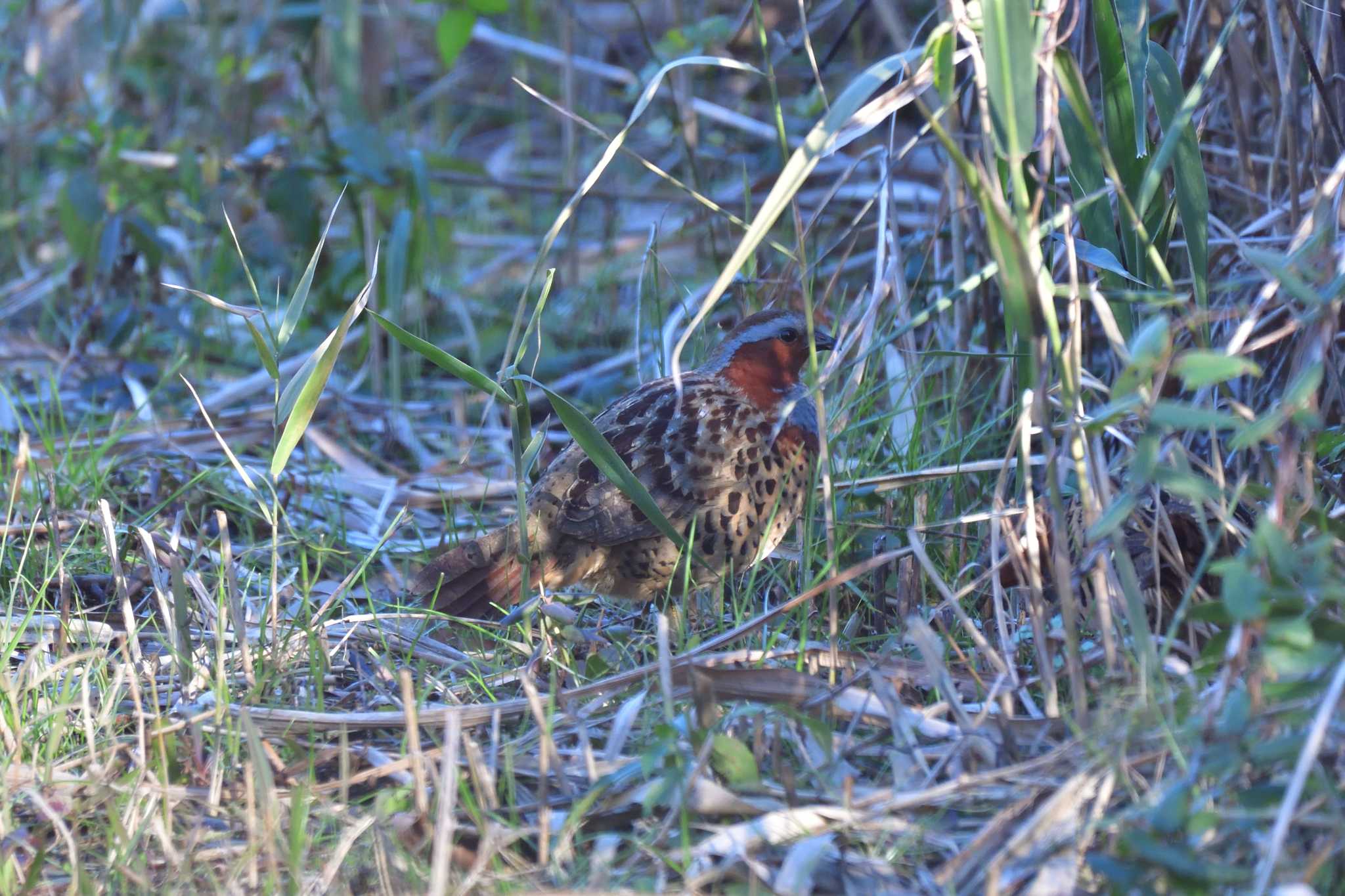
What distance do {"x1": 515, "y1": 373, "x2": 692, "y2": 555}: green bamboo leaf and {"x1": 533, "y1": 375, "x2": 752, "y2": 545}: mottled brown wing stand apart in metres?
0.46

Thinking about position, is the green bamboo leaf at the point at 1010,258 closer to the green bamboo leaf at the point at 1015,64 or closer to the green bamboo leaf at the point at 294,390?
the green bamboo leaf at the point at 1015,64

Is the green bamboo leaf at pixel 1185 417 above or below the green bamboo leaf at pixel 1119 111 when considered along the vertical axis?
below

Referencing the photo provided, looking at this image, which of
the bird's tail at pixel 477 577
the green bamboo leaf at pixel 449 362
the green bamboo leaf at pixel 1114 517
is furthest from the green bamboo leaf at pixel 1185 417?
the bird's tail at pixel 477 577

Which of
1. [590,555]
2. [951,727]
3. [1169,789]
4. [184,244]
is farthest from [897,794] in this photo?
[184,244]

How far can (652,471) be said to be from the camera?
3234 mm

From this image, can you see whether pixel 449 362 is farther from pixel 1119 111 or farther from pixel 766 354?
pixel 1119 111

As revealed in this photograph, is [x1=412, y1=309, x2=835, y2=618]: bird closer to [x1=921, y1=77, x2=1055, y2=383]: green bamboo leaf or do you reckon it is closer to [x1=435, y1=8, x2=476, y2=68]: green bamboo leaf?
[x1=921, y1=77, x2=1055, y2=383]: green bamboo leaf

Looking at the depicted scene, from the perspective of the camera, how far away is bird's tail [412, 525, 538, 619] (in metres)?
3.06

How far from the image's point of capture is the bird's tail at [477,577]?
120 inches

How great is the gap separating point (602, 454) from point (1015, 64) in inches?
41.8

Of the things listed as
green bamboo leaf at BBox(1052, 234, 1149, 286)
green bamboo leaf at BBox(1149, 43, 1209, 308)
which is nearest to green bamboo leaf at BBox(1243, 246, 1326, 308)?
green bamboo leaf at BBox(1052, 234, 1149, 286)

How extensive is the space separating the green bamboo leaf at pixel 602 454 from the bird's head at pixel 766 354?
2.72 feet

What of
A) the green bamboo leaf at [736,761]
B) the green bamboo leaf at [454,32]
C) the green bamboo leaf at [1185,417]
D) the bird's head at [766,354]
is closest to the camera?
the green bamboo leaf at [1185,417]

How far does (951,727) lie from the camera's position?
2.21 m
